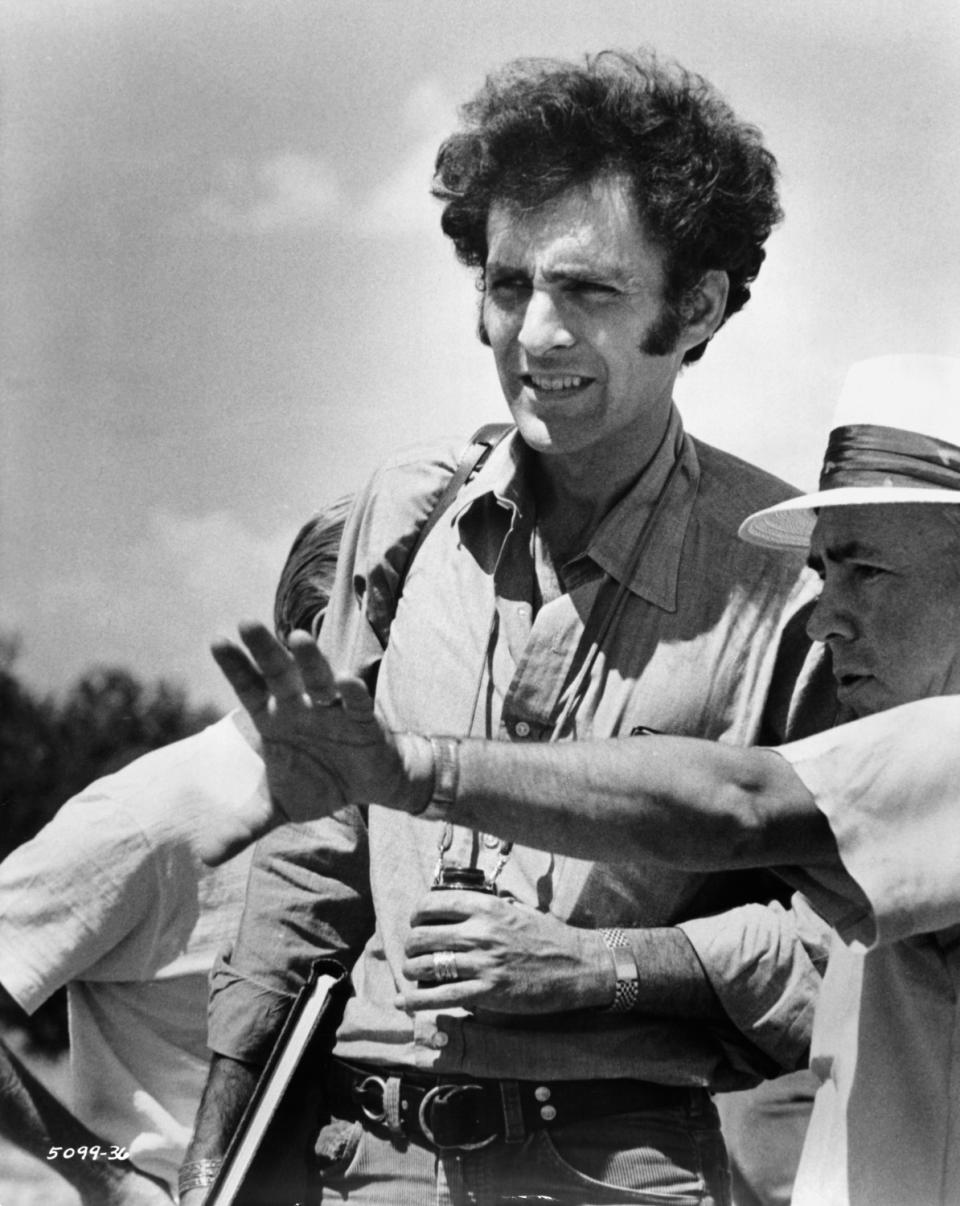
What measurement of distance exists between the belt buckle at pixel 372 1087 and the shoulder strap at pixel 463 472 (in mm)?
672

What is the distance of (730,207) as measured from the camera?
279cm

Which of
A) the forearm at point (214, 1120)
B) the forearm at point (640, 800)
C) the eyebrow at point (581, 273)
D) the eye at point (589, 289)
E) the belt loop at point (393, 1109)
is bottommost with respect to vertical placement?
the forearm at point (214, 1120)

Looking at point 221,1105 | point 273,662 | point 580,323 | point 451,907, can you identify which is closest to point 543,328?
point 580,323

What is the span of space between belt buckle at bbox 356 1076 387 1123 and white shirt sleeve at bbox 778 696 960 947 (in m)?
0.67

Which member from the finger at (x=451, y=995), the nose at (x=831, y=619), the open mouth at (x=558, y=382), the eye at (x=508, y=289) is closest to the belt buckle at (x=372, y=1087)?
the finger at (x=451, y=995)

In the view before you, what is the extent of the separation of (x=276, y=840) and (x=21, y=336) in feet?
4.61

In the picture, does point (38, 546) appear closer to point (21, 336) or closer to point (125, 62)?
point (21, 336)

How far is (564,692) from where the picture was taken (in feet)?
8.39

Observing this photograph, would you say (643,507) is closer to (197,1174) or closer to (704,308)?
(704,308)

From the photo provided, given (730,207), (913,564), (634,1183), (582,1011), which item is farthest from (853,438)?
(634,1183)

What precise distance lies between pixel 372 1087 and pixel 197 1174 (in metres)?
0.33

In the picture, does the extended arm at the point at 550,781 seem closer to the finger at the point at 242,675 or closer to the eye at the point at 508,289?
the finger at the point at 242,675

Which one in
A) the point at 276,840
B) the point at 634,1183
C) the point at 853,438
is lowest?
the point at 634,1183

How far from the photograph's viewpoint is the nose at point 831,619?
243 centimetres
